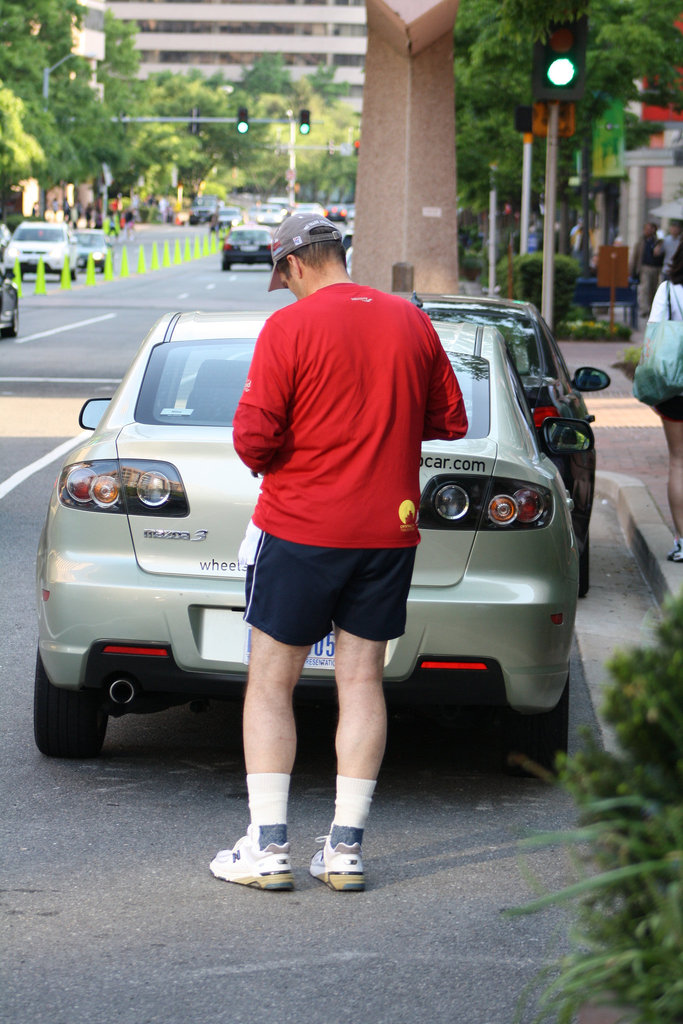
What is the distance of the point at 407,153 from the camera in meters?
20.0

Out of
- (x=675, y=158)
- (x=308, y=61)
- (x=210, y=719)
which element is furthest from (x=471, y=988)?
(x=308, y=61)

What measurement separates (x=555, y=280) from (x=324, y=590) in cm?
2271

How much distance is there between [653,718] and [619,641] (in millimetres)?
5460

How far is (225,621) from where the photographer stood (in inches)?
198

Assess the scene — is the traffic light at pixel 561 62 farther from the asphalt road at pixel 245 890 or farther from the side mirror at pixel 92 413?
the side mirror at pixel 92 413

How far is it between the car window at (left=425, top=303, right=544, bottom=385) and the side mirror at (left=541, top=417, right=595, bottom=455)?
5.06 feet

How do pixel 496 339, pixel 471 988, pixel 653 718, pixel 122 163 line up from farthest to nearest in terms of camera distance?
1. pixel 122 163
2. pixel 496 339
3. pixel 471 988
4. pixel 653 718

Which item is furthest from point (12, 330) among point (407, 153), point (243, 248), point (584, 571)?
point (243, 248)

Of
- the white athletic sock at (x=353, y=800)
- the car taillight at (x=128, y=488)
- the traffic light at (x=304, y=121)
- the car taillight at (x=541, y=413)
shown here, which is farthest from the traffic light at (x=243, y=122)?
the white athletic sock at (x=353, y=800)

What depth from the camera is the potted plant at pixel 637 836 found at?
6.91 feet

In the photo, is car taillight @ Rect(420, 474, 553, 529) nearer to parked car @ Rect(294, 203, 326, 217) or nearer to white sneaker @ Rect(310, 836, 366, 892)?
parked car @ Rect(294, 203, 326, 217)

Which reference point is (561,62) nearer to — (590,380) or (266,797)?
(590,380)

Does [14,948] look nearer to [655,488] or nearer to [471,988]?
[471,988]

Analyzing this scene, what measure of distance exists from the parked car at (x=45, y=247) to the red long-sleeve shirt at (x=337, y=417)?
41808 millimetres
